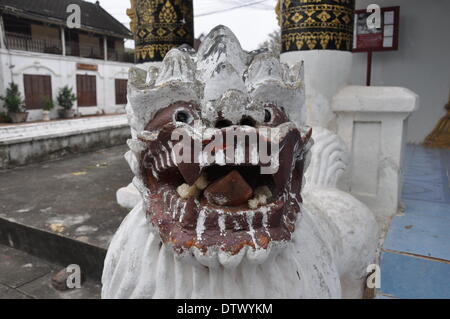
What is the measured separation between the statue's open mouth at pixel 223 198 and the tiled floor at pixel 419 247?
1075mm

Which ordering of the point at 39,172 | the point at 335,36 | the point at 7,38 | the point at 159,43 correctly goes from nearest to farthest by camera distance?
1. the point at 335,36
2. the point at 159,43
3. the point at 39,172
4. the point at 7,38

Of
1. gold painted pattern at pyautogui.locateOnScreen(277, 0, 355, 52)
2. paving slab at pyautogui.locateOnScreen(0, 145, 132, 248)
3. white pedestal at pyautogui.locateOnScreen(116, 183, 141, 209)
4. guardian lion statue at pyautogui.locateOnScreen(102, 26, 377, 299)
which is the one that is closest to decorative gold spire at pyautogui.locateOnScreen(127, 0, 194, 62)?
gold painted pattern at pyautogui.locateOnScreen(277, 0, 355, 52)

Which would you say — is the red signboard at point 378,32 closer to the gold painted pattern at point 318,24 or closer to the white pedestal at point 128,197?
the gold painted pattern at point 318,24

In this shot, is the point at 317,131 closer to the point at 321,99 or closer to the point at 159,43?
the point at 321,99

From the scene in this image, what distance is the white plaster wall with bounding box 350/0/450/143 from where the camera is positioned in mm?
4957

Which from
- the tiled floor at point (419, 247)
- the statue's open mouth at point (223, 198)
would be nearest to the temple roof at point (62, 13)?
the tiled floor at point (419, 247)

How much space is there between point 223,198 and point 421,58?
17.4ft

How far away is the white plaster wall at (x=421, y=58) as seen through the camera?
4957 millimetres

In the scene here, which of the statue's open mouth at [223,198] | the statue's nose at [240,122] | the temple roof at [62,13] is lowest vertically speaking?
the statue's open mouth at [223,198]

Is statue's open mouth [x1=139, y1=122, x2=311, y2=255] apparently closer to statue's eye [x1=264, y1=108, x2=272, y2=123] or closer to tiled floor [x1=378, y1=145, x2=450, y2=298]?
statue's eye [x1=264, y1=108, x2=272, y2=123]

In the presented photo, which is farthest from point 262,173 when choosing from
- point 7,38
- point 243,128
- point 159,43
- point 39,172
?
point 7,38

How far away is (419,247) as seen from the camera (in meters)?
1.92

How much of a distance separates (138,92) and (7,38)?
13031mm

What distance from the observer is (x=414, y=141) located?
5.50 meters
